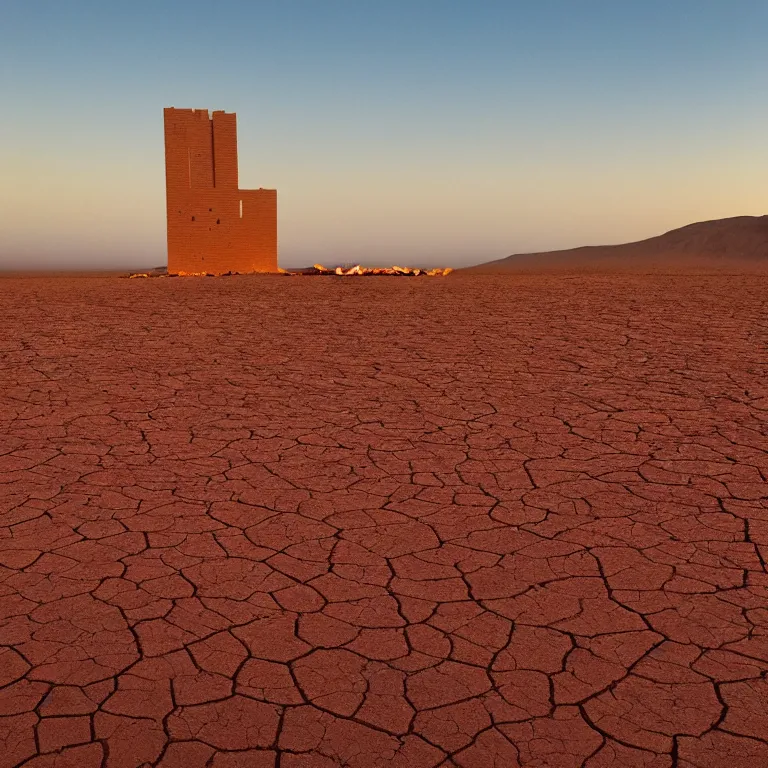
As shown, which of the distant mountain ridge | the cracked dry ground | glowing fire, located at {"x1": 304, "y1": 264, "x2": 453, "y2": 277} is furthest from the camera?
the distant mountain ridge

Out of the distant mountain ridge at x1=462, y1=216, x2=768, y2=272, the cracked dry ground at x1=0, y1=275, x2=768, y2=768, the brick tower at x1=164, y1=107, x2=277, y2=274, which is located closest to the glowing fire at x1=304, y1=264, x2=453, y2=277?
the brick tower at x1=164, y1=107, x2=277, y2=274

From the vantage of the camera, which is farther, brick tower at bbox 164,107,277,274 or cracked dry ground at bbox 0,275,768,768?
brick tower at bbox 164,107,277,274

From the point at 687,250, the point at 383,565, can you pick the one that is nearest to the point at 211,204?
the point at 383,565

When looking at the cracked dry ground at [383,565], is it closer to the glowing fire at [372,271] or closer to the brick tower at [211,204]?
the glowing fire at [372,271]

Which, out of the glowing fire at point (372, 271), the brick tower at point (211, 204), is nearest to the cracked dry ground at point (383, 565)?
the glowing fire at point (372, 271)

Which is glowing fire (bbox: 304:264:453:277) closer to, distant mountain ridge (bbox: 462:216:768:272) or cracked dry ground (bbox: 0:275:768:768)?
cracked dry ground (bbox: 0:275:768:768)

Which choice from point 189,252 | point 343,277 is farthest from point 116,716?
point 189,252

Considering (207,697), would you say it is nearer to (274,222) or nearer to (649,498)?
(649,498)
